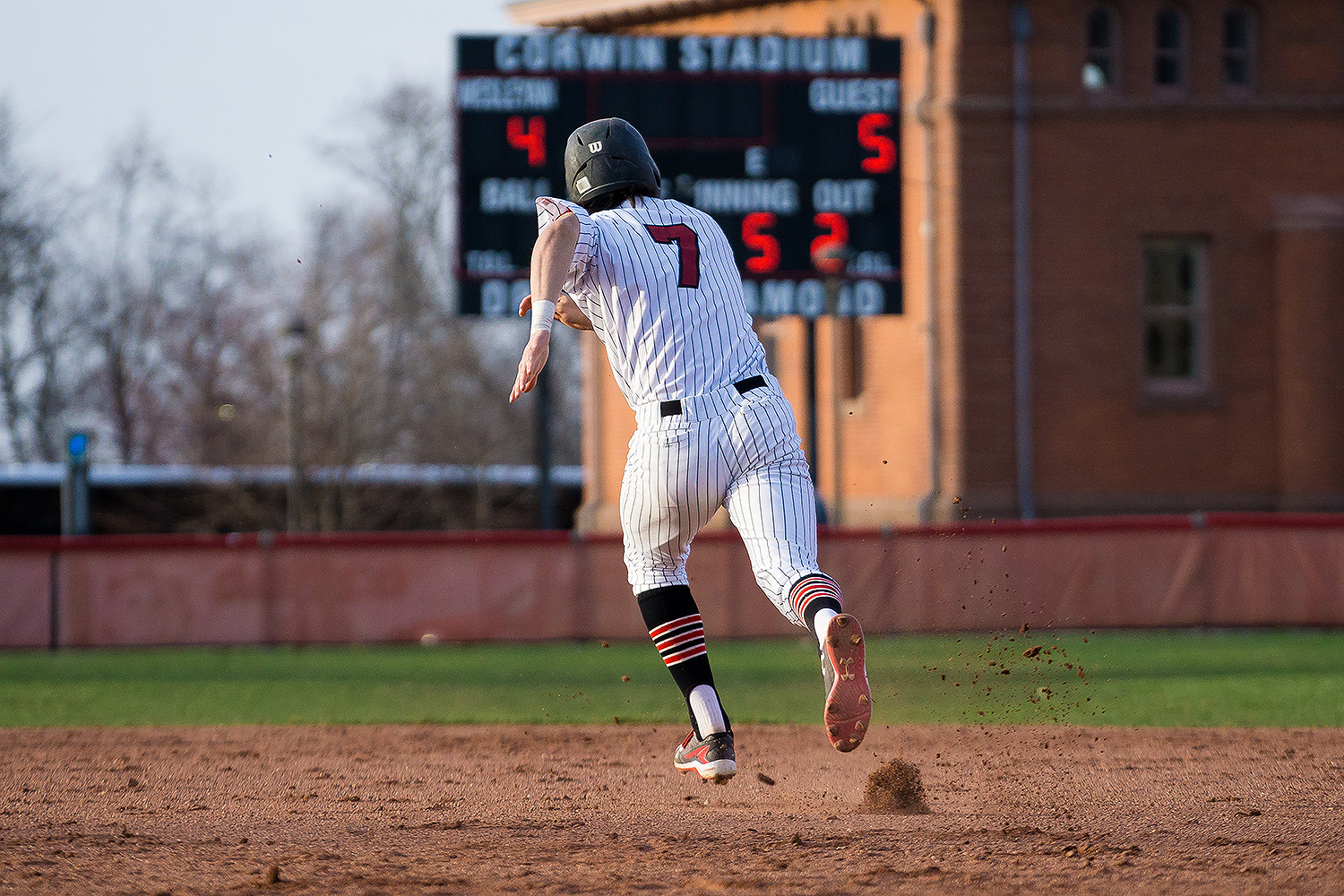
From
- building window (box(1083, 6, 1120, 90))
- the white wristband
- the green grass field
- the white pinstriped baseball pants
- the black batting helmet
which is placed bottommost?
the green grass field

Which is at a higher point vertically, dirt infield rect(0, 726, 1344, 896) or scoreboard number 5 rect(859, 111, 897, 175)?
scoreboard number 5 rect(859, 111, 897, 175)

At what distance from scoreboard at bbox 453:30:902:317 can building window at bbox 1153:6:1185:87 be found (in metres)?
7.75

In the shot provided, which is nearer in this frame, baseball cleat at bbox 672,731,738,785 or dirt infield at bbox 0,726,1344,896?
dirt infield at bbox 0,726,1344,896

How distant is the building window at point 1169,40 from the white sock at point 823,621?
18830 millimetres

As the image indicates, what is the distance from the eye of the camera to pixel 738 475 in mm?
5070

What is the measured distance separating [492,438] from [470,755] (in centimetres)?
3245

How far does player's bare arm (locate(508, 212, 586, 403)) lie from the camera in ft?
15.6

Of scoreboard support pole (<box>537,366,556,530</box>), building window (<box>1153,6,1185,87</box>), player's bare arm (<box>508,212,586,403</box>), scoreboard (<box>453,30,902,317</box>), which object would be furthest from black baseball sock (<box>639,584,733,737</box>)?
building window (<box>1153,6,1185,87</box>)

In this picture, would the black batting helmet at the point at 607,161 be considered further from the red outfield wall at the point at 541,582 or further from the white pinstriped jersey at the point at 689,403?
the red outfield wall at the point at 541,582

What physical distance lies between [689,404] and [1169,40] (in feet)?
62.0

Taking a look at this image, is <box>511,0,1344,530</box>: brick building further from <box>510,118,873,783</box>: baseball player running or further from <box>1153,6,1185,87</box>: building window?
<box>510,118,873,783</box>: baseball player running

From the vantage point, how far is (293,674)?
13.7 metres

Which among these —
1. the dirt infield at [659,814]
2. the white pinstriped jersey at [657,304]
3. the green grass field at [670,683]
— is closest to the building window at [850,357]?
the green grass field at [670,683]

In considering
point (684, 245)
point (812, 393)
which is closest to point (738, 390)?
point (684, 245)
